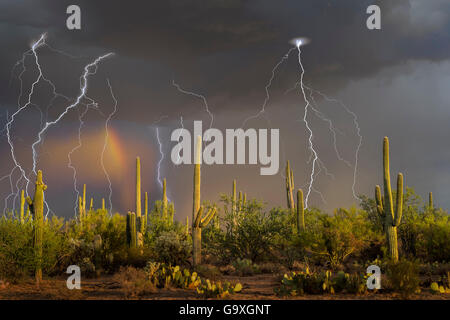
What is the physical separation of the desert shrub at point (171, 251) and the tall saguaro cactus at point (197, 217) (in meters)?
1.09

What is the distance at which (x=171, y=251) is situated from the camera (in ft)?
80.7

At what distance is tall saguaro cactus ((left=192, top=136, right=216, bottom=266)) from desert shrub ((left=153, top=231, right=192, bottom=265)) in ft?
3.58

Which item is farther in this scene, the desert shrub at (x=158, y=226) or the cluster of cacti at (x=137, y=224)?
the desert shrub at (x=158, y=226)

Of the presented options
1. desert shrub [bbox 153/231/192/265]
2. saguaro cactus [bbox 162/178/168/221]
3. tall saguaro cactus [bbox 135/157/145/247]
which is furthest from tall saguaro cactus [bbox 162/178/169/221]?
desert shrub [bbox 153/231/192/265]

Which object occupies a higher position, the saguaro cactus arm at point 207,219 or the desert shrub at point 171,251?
the saguaro cactus arm at point 207,219

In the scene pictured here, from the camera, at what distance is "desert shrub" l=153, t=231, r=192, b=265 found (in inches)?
958

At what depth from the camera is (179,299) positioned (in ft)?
47.5

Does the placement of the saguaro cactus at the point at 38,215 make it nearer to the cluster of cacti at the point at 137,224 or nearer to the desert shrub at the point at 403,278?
the cluster of cacti at the point at 137,224

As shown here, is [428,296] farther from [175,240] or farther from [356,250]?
[175,240]

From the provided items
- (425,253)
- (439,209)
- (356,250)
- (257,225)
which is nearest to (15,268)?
(257,225)

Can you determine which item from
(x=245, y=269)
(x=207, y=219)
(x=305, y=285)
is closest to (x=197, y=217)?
(x=207, y=219)

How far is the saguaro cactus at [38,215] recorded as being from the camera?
1969 cm

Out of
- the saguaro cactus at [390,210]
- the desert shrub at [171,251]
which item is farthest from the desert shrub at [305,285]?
the desert shrub at [171,251]
